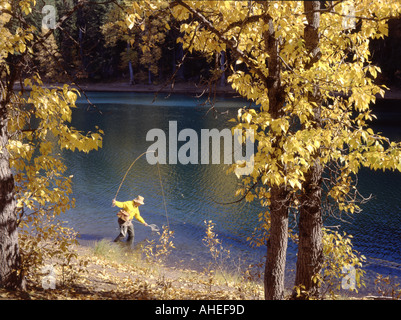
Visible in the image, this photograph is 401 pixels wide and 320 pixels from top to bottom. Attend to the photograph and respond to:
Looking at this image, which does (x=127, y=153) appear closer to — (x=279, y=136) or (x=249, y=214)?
(x=249, y=214)

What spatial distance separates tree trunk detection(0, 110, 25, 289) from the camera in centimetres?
549

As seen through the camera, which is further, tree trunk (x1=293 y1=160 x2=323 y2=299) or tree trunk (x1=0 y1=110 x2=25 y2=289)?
tree trunk (x1=293 y1=160 x2=323 y2=299)

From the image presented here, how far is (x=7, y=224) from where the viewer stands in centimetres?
557

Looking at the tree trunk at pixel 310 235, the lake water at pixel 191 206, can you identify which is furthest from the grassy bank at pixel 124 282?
the tree trunk at pixel 310 235

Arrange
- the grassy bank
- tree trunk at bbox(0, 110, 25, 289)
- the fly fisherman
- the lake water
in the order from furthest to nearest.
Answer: the fly fisherman < the lake water < the grassy bank < tree trunk at bbox(0, 110, 25, 289)

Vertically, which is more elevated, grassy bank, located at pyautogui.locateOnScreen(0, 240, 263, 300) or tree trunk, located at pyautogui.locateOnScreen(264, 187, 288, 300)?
tree trunk, located at pyautogui.locateOnScreen(264, 187, 288, 300)

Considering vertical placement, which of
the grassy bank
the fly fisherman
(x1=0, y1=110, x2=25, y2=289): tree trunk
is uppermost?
(x1=0, y1=110, x2=25, y2=289): tree trunk

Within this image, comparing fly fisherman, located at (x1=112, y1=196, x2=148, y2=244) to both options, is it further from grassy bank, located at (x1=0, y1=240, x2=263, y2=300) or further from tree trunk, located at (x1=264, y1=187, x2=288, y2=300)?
tree trunk, located at (x1=264, y1=187, x2=288, y2=300)

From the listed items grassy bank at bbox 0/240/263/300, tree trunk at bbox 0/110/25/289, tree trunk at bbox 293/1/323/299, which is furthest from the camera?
grassy bank at bbox 0/240/263/300

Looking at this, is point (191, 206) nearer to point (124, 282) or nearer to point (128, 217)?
point (128, 217)

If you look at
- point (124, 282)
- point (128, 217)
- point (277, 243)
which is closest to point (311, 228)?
point (277, 243)

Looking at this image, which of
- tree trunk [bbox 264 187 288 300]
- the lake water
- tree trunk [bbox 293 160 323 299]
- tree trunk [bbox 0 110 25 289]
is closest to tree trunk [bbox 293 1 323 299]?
tree trunk [bbox 293 160 323 299]

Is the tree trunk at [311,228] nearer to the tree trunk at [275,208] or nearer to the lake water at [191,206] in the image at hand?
the tree trunk at [275,208]
